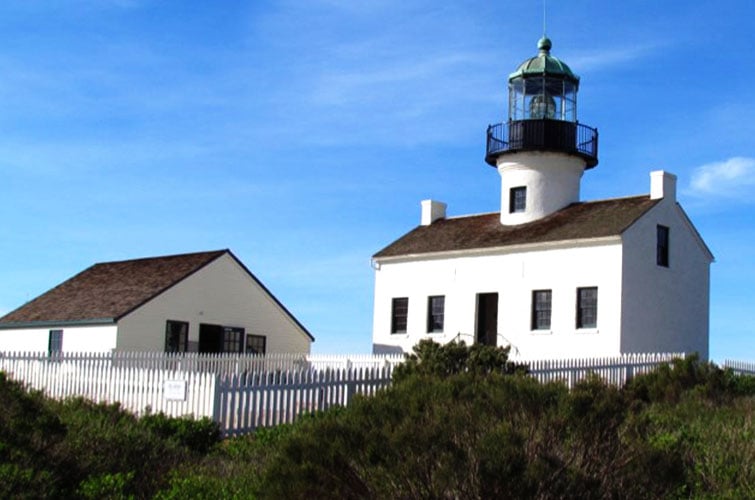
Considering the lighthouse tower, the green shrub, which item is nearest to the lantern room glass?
the lighthouse tower

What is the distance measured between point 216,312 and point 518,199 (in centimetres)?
1050

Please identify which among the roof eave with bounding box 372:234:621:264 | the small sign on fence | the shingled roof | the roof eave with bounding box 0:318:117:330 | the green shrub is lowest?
the green shrub

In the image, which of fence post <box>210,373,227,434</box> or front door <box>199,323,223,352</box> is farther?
front door <box>199,323,223,352</box>

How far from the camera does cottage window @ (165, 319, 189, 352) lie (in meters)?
29.2

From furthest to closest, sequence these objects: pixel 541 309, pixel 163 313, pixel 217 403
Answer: pixel 163 313 < pixel 541 309 < pixel 217 403

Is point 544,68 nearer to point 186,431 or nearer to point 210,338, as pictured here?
point 210,338

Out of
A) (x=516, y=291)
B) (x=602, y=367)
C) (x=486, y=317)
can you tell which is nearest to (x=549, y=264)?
(x=516, y=291)

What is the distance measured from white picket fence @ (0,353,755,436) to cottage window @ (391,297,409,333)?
4307mm

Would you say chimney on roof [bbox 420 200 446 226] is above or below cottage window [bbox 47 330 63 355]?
above

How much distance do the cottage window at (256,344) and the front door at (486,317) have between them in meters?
7.95

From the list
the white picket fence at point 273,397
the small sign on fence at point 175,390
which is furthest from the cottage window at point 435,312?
the small sign on fence at point 175,390

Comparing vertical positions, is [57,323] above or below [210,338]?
above

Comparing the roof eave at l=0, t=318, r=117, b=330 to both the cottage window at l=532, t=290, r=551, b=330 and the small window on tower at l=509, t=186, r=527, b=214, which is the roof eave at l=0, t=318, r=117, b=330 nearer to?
the cottage window at l=532, t=290, r=551, b=330

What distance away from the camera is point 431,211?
33.4 metres
